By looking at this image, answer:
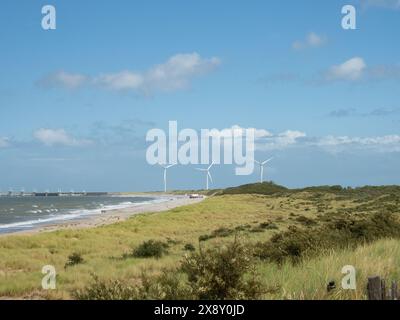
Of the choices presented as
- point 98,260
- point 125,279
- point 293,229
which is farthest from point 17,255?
point 293,229

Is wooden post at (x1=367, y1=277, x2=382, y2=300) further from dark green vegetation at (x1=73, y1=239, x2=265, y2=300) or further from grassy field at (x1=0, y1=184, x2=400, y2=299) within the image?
dark green vegetation at (x1=73, y1=239, x2=265, y2=300)

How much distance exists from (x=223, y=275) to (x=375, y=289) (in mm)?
2453

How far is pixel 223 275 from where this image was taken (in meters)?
9.16

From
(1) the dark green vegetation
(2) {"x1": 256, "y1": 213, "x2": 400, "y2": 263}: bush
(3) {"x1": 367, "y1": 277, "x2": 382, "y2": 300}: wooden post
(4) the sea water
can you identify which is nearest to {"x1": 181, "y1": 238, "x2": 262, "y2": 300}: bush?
(1) the dark green vegetation

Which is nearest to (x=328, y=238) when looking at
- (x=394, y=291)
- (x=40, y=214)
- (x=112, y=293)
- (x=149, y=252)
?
(x=394, y=291)

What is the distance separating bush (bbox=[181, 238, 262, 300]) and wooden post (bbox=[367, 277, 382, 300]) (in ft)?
5.93

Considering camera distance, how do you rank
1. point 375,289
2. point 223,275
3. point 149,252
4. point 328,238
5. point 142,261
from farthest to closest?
point 149,252 → point 142,261 → point 328,238 → point 223,275 → point 375,289

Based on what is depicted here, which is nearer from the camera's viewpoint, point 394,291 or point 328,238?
point 394,291

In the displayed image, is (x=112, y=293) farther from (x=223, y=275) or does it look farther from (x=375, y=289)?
(x=375, y=289)

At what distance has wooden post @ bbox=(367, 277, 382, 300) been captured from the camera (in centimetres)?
770

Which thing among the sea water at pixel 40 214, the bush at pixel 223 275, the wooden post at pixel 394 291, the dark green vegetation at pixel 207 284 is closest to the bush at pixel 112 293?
the dark green vegetation at pixel 207 284

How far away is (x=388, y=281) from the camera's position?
10.4 metres

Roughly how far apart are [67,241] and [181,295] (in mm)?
27005
